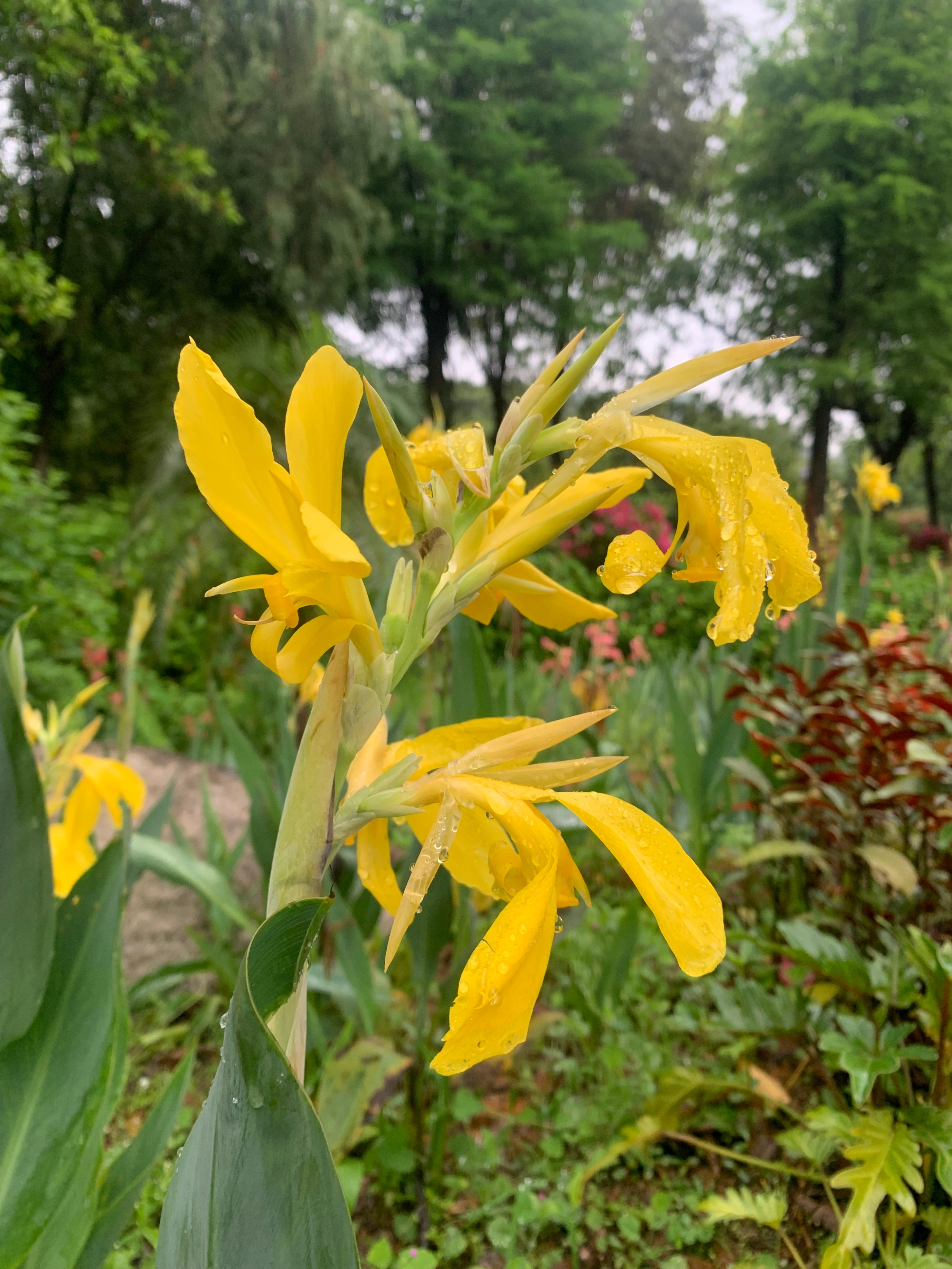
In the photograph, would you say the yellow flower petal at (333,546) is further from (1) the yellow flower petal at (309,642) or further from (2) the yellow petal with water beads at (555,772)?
(2) the yellow petal with water beads at (555,772)

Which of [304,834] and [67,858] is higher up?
[304,834]

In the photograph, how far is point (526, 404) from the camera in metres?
0.56

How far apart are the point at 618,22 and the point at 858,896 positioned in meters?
13.0

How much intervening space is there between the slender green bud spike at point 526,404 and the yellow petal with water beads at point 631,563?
0.37 ft

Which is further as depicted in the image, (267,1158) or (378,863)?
(378,863)

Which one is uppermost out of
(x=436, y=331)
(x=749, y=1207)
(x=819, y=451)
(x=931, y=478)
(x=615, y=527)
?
(x=436, y=331)

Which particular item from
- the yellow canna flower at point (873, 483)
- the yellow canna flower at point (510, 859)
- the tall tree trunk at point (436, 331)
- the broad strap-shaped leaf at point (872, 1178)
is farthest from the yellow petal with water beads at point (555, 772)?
the tall tree trunk at point (436, 331)

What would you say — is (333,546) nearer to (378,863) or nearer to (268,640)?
(268,640)

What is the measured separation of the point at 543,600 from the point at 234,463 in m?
0.28

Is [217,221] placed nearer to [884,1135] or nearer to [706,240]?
[884,1135]

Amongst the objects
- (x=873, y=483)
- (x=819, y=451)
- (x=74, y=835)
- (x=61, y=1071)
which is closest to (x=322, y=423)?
(x=61, y=1071)

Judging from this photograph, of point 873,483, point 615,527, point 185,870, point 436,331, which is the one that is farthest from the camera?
point 436,331

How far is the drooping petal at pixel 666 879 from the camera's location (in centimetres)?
42

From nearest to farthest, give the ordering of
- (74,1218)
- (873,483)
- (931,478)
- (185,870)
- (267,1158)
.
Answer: (267,1158)
(74,1218)
(185,870)
(873,483)
(931,478)
